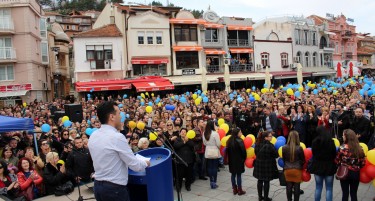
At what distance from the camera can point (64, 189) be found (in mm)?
6297

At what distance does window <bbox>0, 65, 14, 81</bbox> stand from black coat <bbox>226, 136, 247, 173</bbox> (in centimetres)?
2638

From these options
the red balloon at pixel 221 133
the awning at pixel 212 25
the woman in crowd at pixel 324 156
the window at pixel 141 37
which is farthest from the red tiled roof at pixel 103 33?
the woman in crowd at pixel 324 156

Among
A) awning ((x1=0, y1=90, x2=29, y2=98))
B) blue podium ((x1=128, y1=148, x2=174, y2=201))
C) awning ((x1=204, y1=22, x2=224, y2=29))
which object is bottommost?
blue podium ((x1=128, y1=148, x2=174, y2=201))

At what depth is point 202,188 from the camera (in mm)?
7812

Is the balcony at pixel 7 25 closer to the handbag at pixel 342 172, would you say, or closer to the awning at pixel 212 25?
the awning at pixel 212 25

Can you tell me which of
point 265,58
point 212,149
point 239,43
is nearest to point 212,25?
point 239,43

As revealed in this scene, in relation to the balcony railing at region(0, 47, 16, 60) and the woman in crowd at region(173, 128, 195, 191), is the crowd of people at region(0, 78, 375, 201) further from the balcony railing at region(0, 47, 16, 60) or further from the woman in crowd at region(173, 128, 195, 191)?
the balcony railing at region(0, 47, 16, 60)

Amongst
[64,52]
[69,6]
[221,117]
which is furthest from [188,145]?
[69,6]

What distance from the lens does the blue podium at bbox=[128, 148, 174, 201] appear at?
3.17 meters

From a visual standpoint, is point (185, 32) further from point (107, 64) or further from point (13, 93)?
point (13, 93)

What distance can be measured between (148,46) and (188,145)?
23826 mm

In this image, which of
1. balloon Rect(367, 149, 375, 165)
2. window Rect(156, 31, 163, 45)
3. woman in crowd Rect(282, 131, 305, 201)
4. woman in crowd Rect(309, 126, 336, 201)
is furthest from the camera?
window Rect(156, 31, 163, 45)

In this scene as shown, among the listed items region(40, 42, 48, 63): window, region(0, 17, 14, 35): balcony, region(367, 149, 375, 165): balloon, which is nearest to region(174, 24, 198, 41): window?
region(40, 42, 48, 63): window

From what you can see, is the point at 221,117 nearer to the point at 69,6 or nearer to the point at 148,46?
the point at 148,46
